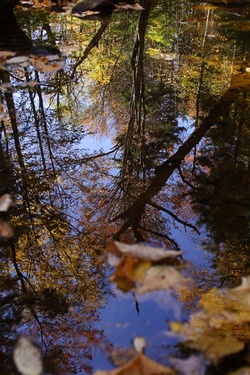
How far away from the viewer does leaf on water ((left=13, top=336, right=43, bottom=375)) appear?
4.63ft

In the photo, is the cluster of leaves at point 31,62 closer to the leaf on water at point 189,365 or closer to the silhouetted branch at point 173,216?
the silhouetted branch at point 173,216

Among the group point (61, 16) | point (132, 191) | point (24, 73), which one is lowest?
point (132, 191)

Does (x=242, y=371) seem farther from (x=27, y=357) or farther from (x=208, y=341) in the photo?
(x=27, y=357)

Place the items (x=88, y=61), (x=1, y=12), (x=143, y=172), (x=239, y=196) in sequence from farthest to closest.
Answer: (x=1, y=12)
(x=88, y=61)
(x=143, y=172)
(x=239, y=196)

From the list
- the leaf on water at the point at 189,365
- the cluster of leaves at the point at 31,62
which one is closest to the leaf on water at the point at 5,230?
the leaf on water at the point at 189,365

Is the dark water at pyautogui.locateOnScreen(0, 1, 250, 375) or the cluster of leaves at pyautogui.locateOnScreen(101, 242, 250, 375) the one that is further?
the dark water at pyautogui.locateOnScreen(0, 1, 250, 375)

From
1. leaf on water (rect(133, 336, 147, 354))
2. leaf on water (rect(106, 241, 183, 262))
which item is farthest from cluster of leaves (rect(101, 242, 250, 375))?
leaf on water (rect(133, 336, 147, 354))

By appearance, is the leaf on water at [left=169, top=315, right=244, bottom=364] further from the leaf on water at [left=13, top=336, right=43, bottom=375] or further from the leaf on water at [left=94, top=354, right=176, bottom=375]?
the leaf on water at [left=13, top=336, right=43, bottom=375]

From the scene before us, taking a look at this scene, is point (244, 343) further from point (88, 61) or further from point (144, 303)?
point (88, 61)

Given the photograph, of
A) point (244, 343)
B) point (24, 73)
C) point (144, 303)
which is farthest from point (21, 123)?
point (244, 343)

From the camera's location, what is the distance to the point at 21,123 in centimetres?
378

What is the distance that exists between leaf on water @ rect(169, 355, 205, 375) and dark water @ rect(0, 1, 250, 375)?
0.06 meters

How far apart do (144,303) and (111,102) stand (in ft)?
11.5

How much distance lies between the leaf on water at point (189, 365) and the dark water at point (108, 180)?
59 millimetres
